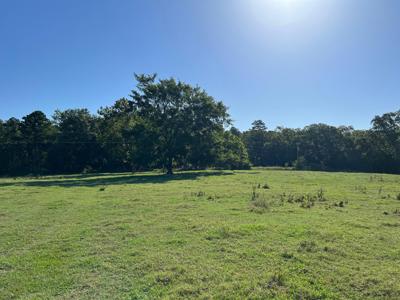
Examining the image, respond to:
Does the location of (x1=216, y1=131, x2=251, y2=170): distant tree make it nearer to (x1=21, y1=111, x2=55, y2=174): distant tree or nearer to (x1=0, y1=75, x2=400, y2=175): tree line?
(x1=0, y1=75, x2=400, y2=175): tree line

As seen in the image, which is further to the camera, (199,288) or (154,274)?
(154,274)

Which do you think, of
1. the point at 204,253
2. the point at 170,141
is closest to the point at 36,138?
the point at 170,141

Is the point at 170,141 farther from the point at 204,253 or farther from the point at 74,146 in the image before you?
the point at 204,253

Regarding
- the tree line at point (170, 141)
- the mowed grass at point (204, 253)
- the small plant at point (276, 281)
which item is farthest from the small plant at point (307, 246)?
the tree line at point (170, 141)

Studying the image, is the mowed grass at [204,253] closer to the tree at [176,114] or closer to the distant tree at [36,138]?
the tree at [176,114]

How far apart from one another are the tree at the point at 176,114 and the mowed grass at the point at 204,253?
30.2 meters

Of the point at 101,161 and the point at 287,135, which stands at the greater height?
the point at 287,135

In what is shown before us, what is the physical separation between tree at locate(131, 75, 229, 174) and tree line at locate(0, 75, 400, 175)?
139 mm

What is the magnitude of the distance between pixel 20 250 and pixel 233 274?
19.7ft

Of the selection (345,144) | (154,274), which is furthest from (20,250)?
(345,144)

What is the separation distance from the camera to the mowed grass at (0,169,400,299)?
231 inches

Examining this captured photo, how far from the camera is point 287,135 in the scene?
8669 centimetres

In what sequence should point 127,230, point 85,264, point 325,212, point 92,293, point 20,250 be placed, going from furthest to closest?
point 325,212 → point 127,230 → point 20,250 → point 85,264 → point 92,293

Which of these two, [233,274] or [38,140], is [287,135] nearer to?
[38,140]
